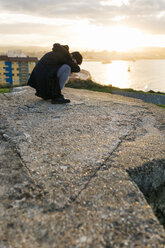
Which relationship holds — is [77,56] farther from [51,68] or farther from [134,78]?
[134,78]

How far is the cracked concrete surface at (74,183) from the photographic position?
1.53 metres

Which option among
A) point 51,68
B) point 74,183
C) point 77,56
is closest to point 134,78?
point 77,56

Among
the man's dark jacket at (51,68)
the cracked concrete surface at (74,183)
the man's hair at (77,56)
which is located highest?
the man's hair at (77,56)

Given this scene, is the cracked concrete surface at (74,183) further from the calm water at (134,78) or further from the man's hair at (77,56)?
the calm water at (134,78)

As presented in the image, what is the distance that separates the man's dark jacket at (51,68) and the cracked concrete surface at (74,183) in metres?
1.17

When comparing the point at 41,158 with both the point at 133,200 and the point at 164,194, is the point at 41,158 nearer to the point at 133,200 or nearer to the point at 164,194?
the point at 133,200

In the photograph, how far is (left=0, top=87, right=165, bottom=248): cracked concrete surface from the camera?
153 centimetres

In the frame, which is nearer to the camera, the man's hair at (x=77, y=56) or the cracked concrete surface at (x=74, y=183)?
the cracked concrete surface at (x=74, y=183)

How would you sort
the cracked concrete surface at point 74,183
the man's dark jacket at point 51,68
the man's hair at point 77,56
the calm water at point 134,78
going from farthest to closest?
the calm water at point 134,78, the man's hair at point 77,56, the man's dark jacket at point 51,68, the cracked concrete surface at point 74,183

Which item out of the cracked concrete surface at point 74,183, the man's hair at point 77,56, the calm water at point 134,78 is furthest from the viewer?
the calm water at point 134,78

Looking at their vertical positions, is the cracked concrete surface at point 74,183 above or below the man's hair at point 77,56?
below

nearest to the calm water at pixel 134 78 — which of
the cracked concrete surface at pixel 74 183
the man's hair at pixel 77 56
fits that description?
the man's hair at pixel 77 56

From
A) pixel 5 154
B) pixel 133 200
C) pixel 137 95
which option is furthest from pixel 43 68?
pixel 137 95

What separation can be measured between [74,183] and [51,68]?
3.31m
